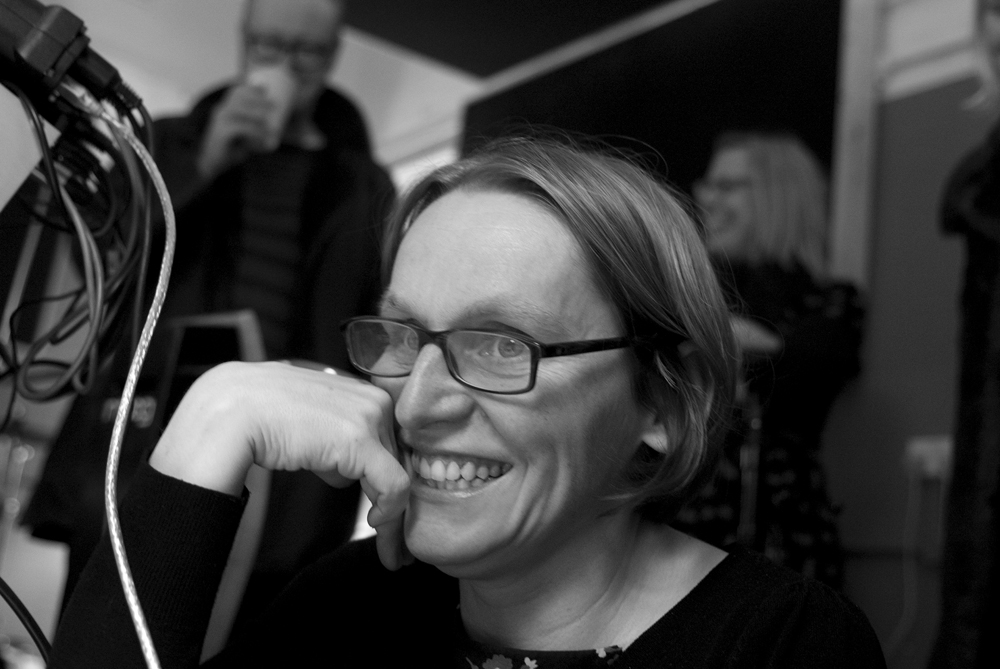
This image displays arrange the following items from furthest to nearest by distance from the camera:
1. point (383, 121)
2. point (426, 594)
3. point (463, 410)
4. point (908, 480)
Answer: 1. point (383, 121)
2. point (908, 480)
3. point (426, 594)
4. point (463, 410)

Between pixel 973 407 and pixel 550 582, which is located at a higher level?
pixel 973 407

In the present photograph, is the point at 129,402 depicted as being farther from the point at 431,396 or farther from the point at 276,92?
the point at 276,92

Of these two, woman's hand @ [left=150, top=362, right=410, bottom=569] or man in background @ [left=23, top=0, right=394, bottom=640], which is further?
man in background @ [left=23, top=0, right=394, bottom=640]

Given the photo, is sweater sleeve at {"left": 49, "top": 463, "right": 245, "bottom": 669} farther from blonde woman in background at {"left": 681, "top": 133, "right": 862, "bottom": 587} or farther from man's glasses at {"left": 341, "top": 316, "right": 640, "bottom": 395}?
blonde woman in background at {"left": 681, "top": 133, "right": 862, "bottom": 587}

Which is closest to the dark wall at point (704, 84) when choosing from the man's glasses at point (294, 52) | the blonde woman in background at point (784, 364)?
the blonde woman in background at point (784, 364)

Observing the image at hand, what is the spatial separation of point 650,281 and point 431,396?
0.73ft

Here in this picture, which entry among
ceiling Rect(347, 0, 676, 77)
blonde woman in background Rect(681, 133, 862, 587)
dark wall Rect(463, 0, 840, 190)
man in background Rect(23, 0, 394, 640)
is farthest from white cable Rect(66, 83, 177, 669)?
ceiling Rect(347, 0, 676, 77)

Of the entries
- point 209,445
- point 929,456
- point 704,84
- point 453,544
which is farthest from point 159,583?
point 704,84

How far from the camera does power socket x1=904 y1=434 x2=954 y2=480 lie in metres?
2.32

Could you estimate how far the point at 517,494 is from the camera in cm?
83

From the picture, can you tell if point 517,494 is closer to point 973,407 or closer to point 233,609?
point 233,609

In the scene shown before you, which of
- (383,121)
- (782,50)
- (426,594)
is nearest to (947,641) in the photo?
(426,594)

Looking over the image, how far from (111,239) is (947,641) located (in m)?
1.56

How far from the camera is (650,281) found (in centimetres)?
89
